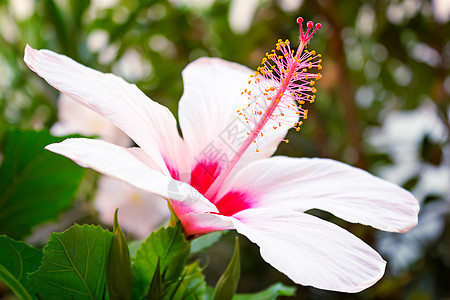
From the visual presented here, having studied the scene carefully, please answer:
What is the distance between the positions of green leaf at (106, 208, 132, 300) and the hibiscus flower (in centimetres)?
5

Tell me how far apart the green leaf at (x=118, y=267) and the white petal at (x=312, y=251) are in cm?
7

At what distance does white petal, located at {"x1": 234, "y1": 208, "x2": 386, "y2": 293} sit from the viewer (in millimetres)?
256

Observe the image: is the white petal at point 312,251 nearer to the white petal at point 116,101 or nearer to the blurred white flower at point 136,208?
the white petal at point 116,101

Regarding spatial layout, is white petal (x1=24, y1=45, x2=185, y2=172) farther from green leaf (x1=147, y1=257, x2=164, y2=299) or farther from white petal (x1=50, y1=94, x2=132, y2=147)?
white petal (x1=50, y1=94, x2=132, y2=147)

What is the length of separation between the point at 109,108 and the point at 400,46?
3.78 feet

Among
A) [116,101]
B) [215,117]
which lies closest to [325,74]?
[215,117]

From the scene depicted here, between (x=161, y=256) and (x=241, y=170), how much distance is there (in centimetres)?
11

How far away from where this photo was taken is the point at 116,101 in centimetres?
32

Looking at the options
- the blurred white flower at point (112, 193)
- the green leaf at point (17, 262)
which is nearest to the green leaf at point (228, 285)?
the green leaf at point (17, 262)

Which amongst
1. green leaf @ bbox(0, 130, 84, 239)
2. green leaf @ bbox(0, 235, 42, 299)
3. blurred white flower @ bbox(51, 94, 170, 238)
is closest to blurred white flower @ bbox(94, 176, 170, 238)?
blurred white flower @ bbox(51, 94, 170, 238)

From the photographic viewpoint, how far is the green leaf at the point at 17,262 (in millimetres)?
306

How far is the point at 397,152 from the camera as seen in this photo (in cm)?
142

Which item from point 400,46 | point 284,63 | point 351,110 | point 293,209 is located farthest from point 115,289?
point 400,46

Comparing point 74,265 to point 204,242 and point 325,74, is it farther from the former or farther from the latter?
point 325,74
